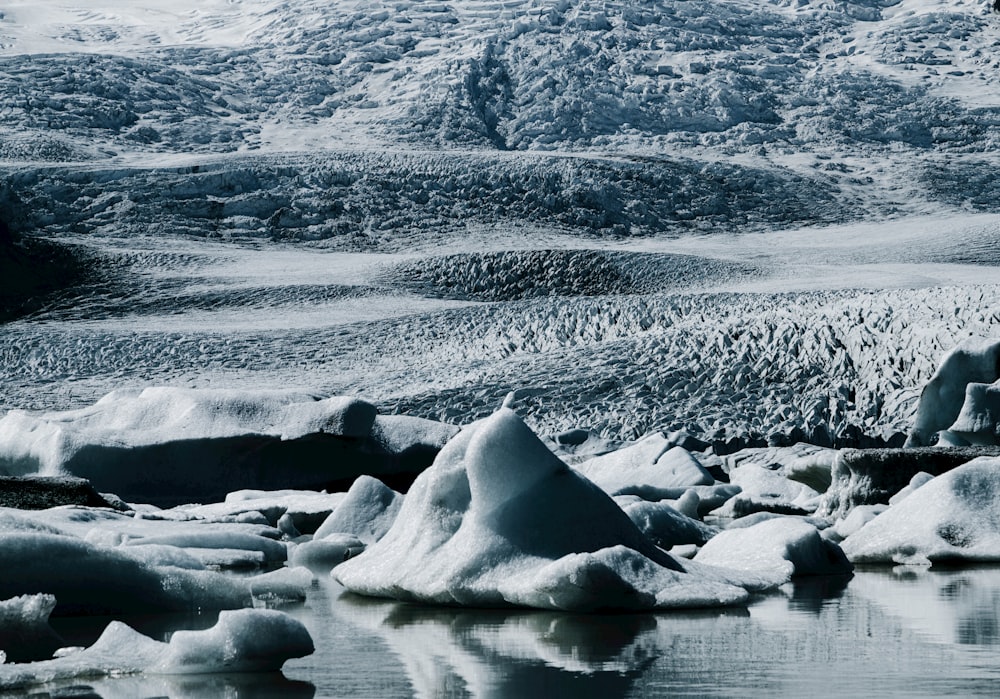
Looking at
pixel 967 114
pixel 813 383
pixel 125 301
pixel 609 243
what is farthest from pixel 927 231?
pixel 813 383

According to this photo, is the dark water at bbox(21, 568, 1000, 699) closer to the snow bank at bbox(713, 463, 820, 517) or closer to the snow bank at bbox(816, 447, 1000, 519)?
the snow bank at bbox(816, 447, 1000, 519)

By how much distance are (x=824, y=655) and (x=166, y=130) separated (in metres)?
53.5

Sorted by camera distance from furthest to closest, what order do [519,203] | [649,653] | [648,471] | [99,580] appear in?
1. [519,203]
2. [648,471]
3. [99,580]
4. [649,653]

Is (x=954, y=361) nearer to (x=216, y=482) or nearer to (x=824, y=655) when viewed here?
(x=216, y=482)

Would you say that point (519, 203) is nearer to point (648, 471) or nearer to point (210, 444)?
point (210, 444)

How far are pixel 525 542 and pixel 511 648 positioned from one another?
2.65ft

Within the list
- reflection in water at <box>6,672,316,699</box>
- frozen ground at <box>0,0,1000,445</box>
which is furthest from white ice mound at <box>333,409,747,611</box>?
frozen ground at <box>0,0,1000,445</box>

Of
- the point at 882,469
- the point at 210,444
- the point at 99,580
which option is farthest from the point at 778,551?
the point at 210,444

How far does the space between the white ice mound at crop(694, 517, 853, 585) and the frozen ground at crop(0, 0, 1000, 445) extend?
10129mm

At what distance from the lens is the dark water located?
3357 mm

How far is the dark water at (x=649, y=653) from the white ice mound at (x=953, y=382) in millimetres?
7115

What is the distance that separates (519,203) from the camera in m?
48.8

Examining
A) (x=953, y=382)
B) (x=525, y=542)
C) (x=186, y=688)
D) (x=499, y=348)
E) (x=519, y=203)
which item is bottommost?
(x=519, y=203)

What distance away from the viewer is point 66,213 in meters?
43.8
